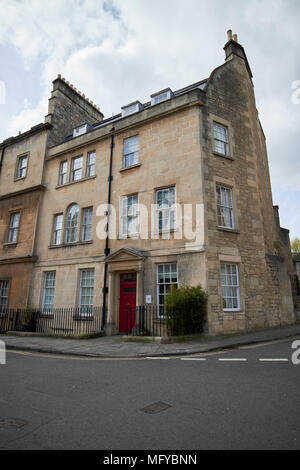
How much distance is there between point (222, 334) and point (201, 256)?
2973 mm

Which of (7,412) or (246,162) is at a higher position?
(246,162)

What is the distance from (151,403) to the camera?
12.8 feet

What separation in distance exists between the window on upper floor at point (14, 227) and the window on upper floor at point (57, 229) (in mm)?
3038

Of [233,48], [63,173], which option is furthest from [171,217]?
[233,48]

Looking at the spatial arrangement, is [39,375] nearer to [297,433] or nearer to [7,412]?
[7,412]

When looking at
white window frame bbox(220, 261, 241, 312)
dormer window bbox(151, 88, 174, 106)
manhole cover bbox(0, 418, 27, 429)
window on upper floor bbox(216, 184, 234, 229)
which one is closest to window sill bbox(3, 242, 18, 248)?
dormer window bbox(151, 88, 174, 106)

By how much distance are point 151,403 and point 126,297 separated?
8508mm

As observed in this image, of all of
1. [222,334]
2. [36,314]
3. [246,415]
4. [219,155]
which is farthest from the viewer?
[36,314]

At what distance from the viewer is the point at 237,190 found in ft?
40.6

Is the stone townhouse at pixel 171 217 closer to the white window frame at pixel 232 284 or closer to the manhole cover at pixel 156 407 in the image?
the white window frame at pixel 232 284

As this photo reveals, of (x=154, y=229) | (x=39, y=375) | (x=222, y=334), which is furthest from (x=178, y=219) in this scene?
(x=39, y=375)

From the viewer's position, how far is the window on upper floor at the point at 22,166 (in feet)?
59.9

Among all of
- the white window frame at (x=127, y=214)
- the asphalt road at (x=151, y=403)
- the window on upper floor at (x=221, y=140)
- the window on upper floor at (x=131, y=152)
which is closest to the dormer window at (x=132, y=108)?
the window on upper floor at (x=131, y=152)

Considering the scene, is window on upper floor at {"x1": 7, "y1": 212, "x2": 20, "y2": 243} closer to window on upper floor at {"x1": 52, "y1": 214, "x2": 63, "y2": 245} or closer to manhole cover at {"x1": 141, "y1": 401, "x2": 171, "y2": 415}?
window on upper floor at {"x1": 52, "y1": 214, "x2": 63, "y2": 245}
